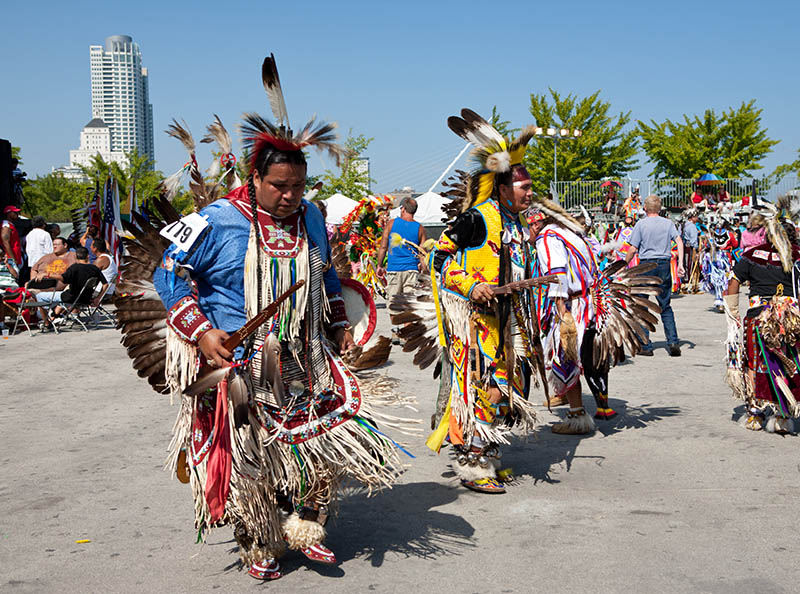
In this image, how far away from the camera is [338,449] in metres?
3.33

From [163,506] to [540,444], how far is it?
257 centimetres

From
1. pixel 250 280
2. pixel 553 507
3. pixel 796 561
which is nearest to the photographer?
pixel 250 280

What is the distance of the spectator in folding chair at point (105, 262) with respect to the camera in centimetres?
1419

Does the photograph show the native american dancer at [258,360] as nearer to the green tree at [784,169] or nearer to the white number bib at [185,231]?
the white number bib at [185,231]

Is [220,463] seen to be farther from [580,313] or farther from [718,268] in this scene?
[718,268]

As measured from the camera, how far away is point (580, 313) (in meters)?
5.89

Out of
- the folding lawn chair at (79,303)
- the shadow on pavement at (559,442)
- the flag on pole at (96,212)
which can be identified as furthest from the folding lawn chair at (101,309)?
the shadow on pavement at (559,442)

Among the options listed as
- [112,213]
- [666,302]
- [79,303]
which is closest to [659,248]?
[666,302]

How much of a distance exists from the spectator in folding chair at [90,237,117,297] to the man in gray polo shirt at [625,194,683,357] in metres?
8.97

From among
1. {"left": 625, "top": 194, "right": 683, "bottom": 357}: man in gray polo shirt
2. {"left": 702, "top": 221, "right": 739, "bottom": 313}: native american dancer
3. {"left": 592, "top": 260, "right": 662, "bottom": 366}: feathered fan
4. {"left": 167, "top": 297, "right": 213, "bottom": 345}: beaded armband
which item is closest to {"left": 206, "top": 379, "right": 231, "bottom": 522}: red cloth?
{"left": 167, "top": 297, "right": 213, "bottom": 345}: beaded armband

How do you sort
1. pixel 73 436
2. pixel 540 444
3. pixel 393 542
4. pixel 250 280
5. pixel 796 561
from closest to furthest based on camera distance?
pixel 250 280 → pixel 796 561 → pixel 393 542 → pixel 540 444 → pixel 73 436

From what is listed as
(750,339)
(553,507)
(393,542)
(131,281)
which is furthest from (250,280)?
(750,339)

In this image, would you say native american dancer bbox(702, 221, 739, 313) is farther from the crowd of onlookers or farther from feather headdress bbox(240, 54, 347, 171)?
feather headdress bbox(240, 54, 347, 171)

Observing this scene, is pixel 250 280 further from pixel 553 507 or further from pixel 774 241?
pixel 774 241
